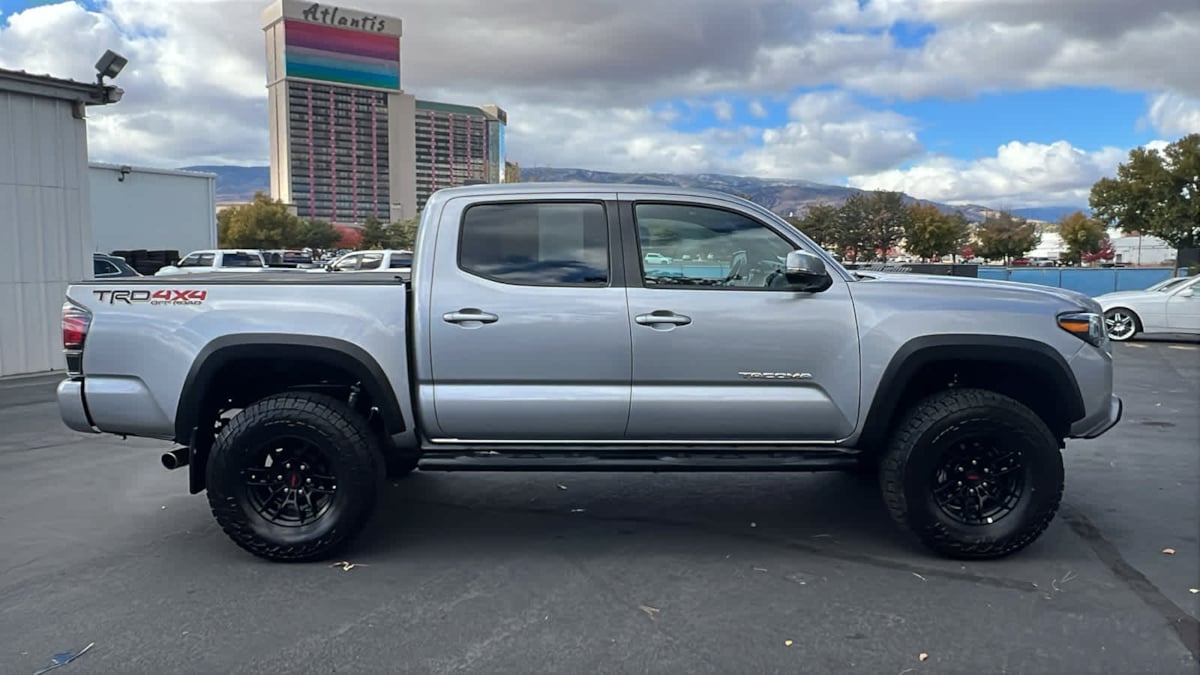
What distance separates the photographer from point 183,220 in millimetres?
33531

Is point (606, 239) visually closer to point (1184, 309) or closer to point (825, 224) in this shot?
point (1184, 309)

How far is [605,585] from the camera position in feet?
14.1

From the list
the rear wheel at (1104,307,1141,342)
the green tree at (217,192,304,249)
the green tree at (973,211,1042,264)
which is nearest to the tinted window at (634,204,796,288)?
the rear wheel at (1104,307,1141,342)

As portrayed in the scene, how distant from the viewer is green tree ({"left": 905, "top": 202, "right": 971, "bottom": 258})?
2574 inches

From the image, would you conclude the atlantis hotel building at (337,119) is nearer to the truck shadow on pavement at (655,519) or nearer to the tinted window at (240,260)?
the tinted window at (240,260)

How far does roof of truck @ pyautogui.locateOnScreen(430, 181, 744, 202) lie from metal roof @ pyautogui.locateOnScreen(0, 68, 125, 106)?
9.05 metres

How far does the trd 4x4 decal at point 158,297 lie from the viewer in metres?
4.53

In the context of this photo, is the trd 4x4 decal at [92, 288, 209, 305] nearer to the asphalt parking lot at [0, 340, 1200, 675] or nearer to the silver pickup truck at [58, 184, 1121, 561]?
the silver pickup truck at [58, 184, 1121, 561]

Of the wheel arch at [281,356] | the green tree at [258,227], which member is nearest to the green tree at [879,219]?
the wheel arch at [281,356]

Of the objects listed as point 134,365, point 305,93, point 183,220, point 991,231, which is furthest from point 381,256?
point 305,93

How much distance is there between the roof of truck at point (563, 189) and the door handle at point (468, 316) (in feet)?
2.37

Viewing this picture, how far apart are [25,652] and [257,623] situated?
0.89 meters

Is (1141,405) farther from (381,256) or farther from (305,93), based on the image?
(305,93)

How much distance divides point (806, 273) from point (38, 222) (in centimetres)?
1132
